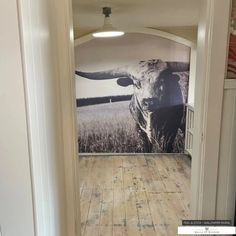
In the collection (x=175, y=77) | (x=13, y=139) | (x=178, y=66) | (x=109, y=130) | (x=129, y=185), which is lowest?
(x=129, y=185)

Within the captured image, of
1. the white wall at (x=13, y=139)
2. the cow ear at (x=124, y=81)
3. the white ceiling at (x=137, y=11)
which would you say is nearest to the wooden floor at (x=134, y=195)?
the cow ear at (x=124, y=81)

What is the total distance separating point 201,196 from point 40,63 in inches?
54.3

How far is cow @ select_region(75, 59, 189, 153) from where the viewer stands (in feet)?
15.0

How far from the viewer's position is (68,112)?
1.71 m

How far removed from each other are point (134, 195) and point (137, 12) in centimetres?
222

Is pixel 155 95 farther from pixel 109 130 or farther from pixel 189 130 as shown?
pixel 109 130

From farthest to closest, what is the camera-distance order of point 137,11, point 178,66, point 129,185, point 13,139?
point 178,66
point 129,185
point 137,11
point 13,139

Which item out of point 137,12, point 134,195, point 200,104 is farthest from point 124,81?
point 200,104

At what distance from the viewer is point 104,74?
4.69 meters

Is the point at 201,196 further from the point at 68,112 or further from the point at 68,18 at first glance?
the point at 68,18

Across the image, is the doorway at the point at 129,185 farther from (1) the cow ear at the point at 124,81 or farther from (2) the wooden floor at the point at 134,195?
(1) the cow ear at the point at 124,81

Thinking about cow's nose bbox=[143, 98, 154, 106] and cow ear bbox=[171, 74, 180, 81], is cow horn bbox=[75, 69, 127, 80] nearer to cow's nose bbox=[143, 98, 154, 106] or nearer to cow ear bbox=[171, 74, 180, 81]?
cow's nose bbox=[143, 98, 154, 106]

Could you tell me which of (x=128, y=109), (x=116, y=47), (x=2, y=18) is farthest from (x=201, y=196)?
(x=116, y=47)

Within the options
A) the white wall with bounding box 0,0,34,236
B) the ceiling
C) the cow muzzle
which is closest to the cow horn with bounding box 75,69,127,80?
the cow muzzle
